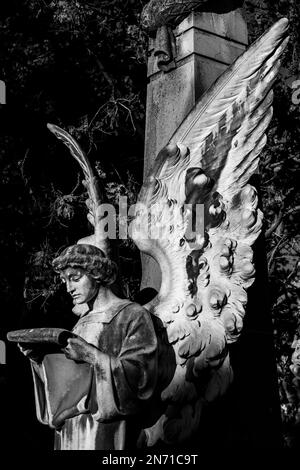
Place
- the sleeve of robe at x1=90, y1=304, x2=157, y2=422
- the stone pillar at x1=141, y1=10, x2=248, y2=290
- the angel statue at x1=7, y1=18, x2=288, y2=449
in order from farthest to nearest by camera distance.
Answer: the stone pillar at x1=141, y1=10, x2=248, y2=290 < the angel statue at x1=7, y1=18, x2=288, y2=449 < the sleeve of robe at x1=90, y1=304, x2=157, y2=422

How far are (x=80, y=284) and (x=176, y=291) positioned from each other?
54 centimetres

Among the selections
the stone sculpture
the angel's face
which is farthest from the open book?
the stone sculpture

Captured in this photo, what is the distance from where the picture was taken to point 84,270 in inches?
177

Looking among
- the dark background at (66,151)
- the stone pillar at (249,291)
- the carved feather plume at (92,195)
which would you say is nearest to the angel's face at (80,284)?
the carved feather plume at (92,195)

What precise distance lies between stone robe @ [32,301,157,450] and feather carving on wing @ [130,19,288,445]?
0.28m

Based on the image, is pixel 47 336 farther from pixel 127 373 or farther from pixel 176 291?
pixel 176 291

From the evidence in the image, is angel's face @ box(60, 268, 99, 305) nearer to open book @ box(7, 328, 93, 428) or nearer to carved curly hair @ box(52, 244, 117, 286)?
carved curly hair @ box(52, 244, 117, 286)

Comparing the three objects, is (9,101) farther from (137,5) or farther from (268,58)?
(268,58)

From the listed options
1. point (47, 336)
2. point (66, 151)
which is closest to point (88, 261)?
point (47, 336)

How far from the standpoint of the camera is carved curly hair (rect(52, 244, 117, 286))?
4473 millimetres

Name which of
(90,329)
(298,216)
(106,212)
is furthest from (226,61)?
(298,216)

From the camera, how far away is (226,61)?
568 cm

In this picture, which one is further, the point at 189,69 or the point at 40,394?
the point at 189,69
